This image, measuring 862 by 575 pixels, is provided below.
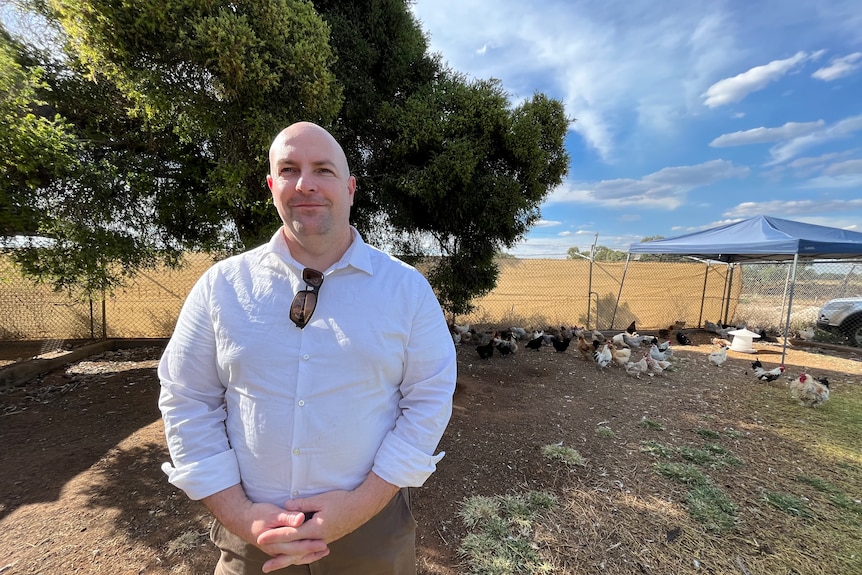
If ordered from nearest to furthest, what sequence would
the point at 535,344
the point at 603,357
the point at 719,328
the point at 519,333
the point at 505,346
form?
the point at 603,357
the point at 505,346
the point at 535,344
the point at 519,333
the point at 719,328

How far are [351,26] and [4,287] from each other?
6.93 m

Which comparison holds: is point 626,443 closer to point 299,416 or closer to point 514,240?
point 514,240

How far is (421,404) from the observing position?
1.07 metres

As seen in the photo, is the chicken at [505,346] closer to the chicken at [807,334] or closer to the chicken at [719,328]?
the chicken at [719,328]

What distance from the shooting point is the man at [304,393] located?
998 mm

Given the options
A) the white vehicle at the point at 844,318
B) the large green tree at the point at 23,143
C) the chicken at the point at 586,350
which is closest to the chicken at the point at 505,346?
the chicken at the point at 586,350

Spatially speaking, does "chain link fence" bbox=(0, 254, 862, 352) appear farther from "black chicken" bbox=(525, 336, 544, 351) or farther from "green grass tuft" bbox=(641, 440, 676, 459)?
"green grass tuft" bbox=(641, 440, 676, 459)

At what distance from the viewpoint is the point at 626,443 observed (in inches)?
128

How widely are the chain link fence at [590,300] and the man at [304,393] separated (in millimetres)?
6325

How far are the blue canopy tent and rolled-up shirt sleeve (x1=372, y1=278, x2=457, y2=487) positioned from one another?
297 inches

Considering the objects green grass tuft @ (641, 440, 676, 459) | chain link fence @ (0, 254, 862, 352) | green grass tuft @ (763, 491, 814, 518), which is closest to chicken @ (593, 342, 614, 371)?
green grass tuft @ (641, 440, 676, 459)

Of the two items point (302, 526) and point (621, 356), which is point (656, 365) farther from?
point (302, 526)

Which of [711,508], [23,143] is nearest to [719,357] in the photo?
[711,508]

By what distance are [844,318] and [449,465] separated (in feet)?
34.7
